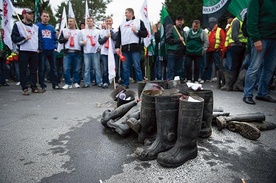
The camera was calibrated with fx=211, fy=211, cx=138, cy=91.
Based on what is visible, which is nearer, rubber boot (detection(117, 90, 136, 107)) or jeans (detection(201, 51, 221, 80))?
rubber boot (detection(117, 90, 136, 107))

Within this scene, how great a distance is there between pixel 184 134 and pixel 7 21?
563 cm

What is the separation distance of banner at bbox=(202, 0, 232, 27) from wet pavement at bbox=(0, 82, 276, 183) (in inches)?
126

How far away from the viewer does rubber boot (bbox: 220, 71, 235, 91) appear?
5.27 meters

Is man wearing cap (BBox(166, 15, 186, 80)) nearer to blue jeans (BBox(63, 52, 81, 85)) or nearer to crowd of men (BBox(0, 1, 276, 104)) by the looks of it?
crowd of men (BBox(0, 1, 276, 104))

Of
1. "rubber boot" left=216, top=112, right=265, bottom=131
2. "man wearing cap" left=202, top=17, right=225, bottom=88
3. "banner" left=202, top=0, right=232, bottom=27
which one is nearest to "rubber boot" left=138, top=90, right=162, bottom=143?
"rubber boot" left=216, top=112, right=265, bottom=131

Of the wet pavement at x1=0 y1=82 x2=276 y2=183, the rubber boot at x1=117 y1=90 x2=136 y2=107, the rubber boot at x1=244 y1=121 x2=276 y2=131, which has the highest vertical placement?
the rubber boot at x1=117 y1=90 x2=136 y2=107

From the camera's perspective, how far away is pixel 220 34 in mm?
6863

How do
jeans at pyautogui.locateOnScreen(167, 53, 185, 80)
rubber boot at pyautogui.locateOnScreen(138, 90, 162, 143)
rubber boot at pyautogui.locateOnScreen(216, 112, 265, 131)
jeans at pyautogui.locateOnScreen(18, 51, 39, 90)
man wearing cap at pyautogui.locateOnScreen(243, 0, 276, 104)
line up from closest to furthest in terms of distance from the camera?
rubber boot at pyautogui.locateOnScreen(138, 90, 162, 143)
rubber boot at pyautogui.locateOnScreen(216, 112, 265, 131)
man wearing cap at pyautogui.locateOnScreen(243, 0, 276, 104)
jeans at pyautogui.locateOnScreen(18, 51, 39, 90)
jeans at pyautogui.locateOnScreen(167, 53, 185, 80)

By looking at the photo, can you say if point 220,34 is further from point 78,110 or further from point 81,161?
point 81,161

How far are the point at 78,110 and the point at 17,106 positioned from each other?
135 centimetres

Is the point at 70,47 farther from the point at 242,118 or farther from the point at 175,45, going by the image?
the point at 242,118

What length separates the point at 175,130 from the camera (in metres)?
1.83

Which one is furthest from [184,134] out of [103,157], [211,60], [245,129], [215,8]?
[211,60]

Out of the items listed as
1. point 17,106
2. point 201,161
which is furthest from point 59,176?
point 17,106
